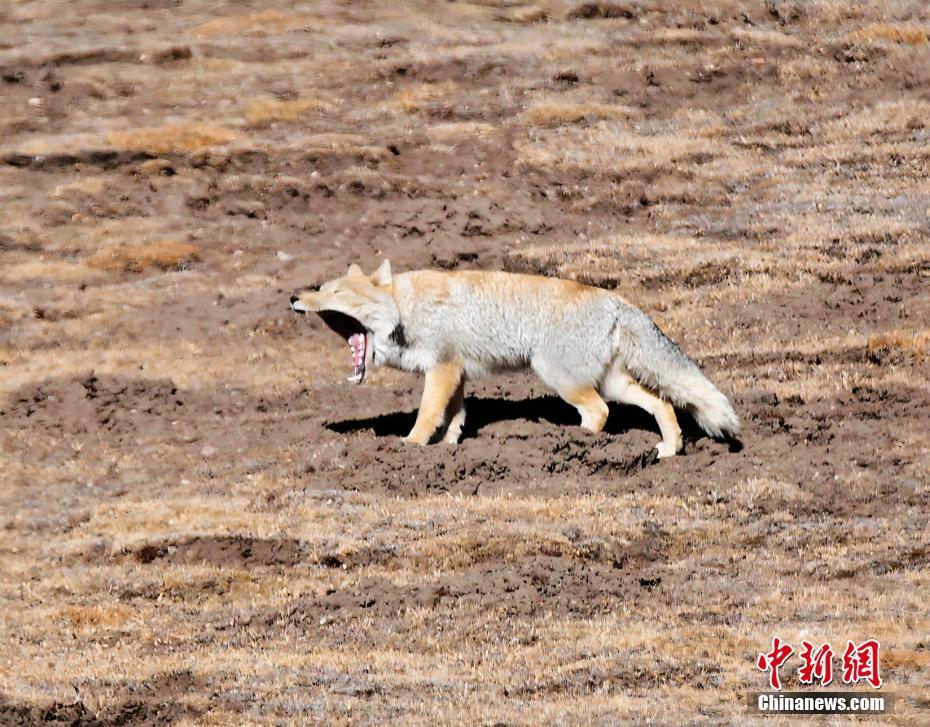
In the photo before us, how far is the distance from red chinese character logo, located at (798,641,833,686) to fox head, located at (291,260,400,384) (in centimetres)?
608

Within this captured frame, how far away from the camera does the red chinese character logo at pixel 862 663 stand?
11.0 m

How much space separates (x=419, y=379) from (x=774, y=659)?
843cm

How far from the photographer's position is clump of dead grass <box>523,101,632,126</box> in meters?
29.5

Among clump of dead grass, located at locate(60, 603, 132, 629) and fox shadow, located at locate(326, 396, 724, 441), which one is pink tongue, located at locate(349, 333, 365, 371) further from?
clump of dead grass, located at locate(60, 603, 132, 629)

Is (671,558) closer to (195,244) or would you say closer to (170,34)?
(195,244)

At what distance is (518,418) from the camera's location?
1622 centimetres

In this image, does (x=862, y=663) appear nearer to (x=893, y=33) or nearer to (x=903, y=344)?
(x=903, y=344)

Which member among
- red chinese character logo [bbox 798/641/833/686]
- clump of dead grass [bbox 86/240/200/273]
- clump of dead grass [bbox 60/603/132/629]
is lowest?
clump of dead grass [bbox 86/240/200/273]

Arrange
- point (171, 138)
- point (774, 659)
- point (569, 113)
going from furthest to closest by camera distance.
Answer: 1. point (569, 113)
2. point (171, 138)
3. point (774, 659)

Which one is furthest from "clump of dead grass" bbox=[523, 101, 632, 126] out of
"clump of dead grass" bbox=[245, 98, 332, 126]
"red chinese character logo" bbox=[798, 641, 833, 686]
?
"red chinese character logo" bbox=[798, 641, 833, 686]

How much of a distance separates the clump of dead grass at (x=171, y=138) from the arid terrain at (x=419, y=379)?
153 millimetres

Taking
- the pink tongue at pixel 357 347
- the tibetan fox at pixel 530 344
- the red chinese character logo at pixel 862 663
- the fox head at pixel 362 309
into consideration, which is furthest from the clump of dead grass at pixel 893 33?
the red chinese character logo at pixel 862 663

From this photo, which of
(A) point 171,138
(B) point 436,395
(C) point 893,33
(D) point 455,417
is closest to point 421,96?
(A) point 171,138

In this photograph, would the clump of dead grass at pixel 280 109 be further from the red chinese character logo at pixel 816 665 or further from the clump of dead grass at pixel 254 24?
the red chinese character logo at pixel 816 665
